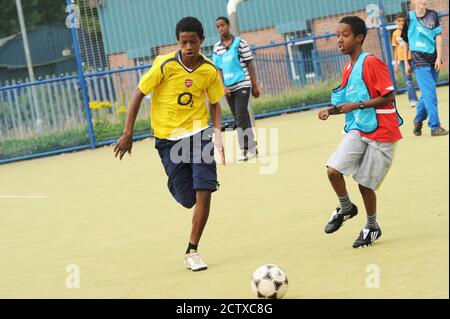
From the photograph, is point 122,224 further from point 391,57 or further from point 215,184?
point 391,57

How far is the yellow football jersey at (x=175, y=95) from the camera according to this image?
8.18m

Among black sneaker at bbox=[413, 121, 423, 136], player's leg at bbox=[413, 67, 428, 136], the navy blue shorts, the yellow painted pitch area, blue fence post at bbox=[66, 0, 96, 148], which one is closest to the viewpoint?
the yellow painted pitch area

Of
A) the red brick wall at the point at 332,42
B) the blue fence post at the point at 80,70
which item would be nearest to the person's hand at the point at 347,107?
the blue fence post at the point at 80,70

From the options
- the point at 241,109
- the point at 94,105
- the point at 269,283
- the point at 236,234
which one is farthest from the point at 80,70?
the point at 269,283

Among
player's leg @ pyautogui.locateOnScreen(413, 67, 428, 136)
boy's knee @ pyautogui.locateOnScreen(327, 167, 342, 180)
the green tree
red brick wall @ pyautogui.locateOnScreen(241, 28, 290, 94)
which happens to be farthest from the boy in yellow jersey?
the green tree

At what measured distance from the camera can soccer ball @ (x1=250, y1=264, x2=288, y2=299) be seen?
6.40m

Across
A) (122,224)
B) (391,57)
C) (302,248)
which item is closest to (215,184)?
(302,248)

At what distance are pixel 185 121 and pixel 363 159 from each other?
138 cm

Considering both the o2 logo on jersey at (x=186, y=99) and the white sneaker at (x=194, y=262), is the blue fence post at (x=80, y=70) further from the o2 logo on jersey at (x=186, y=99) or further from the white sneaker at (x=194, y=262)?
the white sneaker at (x=194, y=262)

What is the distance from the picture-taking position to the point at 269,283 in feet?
21.0

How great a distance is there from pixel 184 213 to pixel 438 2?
1392 centimetres

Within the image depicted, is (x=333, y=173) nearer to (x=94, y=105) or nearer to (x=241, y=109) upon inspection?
(x=241, y=109)

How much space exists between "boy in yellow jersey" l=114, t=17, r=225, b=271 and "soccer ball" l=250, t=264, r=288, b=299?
1466 millimetres

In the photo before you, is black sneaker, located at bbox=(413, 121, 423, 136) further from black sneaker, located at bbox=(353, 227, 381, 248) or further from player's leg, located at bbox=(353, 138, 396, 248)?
black sneaker, located at bbox=(353, 227, 381, 248)
